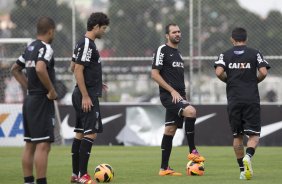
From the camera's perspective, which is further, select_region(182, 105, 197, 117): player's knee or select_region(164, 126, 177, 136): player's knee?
select_region(164, 126, 177, 136): player's knee

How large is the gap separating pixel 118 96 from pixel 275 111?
17.7 ft

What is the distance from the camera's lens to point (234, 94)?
11898mm

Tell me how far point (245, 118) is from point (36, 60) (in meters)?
3.49

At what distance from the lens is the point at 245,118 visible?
468 inches

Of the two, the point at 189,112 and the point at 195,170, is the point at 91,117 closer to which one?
the point at 189,112

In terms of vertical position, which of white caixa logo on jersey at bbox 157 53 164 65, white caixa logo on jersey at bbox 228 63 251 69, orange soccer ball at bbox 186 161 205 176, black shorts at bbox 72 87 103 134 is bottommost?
orange soccer ball at bbox 186 161 205 176

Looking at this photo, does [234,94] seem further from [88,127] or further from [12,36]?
[12,36]

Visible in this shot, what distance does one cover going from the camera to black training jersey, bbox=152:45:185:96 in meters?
12.6

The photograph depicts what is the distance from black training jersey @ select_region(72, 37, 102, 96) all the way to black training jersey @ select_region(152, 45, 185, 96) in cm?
157

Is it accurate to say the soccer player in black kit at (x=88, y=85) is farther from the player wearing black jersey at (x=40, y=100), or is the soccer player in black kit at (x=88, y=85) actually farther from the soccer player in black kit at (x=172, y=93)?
the soccer player in black kit at (x=172, y=93)

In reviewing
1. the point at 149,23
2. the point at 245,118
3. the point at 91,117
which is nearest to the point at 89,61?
the point at 91,117

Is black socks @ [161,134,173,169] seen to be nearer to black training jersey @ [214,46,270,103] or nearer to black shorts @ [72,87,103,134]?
black training jersey @ [214,46,270,103]

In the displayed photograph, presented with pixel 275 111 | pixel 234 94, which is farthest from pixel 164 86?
pixel 275 111

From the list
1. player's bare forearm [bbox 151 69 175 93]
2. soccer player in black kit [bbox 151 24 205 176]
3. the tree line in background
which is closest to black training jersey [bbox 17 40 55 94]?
player's bare forearm [bbox 151 69 175 93]
